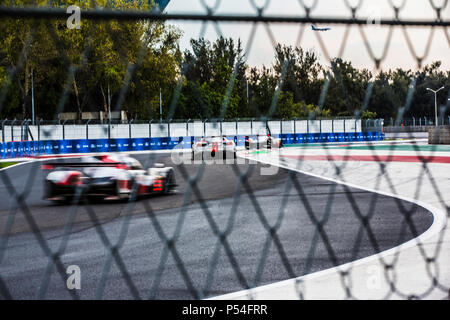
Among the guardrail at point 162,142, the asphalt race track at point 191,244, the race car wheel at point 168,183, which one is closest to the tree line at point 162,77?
the guardrail at point 162,142

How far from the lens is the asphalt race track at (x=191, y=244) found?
4797 mm

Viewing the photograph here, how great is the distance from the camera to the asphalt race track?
4797 millimetres

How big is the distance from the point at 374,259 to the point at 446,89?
346 centimetres

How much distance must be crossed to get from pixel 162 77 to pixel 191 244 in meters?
5.03

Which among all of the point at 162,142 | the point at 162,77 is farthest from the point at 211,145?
the point at 162,77

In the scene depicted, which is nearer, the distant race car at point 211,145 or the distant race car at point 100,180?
the distant race car at point 211,145

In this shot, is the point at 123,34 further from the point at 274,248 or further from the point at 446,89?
the point at 274,248

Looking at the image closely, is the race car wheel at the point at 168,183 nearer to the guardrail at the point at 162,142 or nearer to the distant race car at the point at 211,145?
the guardrail at the point at 162,142

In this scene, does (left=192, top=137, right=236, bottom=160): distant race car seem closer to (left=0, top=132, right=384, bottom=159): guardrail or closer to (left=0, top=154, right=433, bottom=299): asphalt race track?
(left=0, top=132, right=384, bottom=159): guardrail

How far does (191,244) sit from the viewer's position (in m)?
6.67

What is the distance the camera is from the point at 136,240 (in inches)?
275

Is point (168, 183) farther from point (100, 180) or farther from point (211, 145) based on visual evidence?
point (211, 145)

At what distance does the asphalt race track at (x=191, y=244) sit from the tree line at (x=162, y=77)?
2.34 feet
